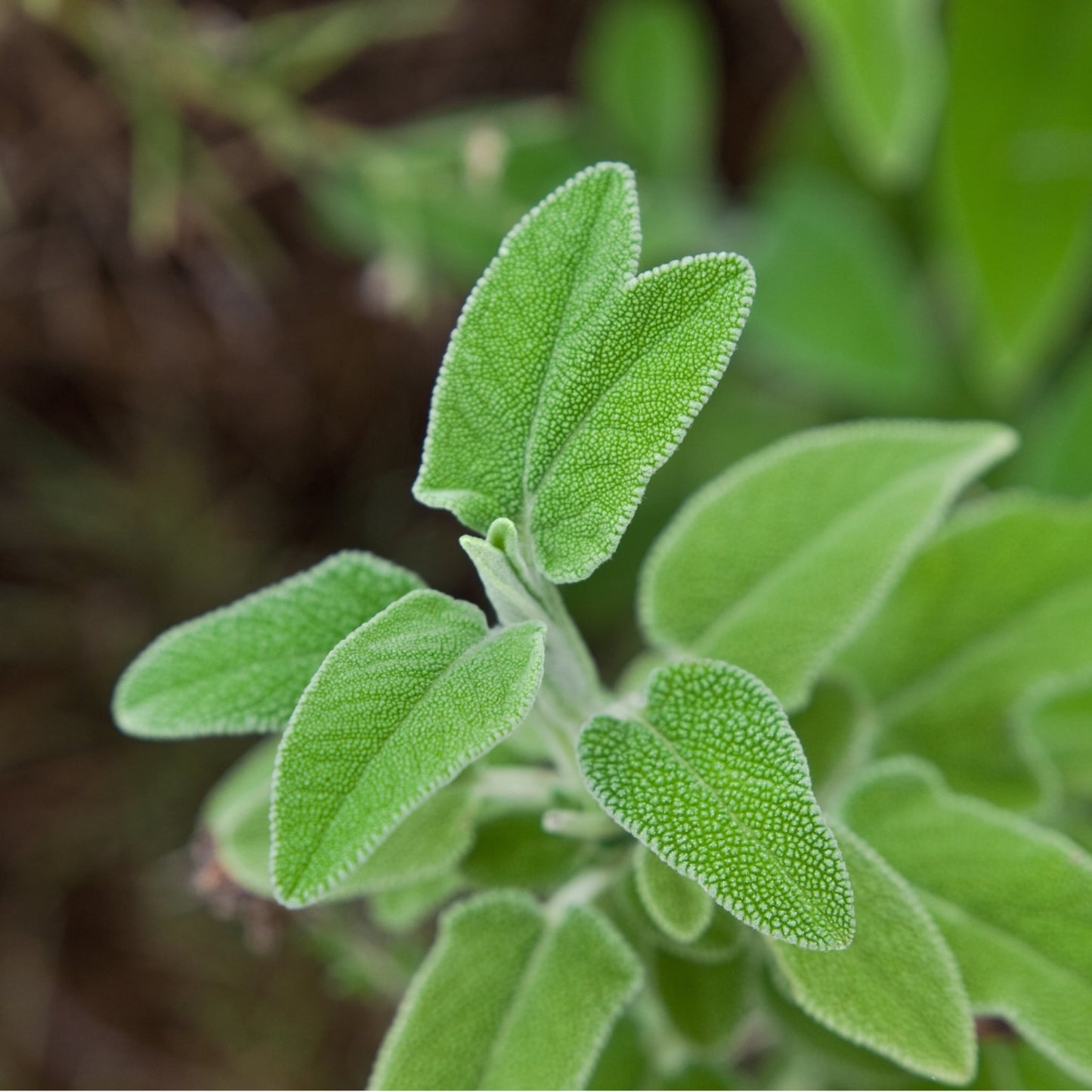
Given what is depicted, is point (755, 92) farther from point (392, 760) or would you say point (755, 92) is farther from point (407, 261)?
point (392, 760)

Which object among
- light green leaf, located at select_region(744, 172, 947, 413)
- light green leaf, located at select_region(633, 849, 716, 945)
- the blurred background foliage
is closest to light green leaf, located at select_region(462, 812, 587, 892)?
light green leaf, located at select_region(633, 849, 716, 945)

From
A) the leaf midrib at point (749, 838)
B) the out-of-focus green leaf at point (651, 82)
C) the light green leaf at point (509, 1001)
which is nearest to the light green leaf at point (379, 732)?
the leaf midrib at point (749, 838)

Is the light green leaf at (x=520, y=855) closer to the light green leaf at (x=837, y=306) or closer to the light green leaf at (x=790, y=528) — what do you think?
the light green leaf at (x=790, y=528)

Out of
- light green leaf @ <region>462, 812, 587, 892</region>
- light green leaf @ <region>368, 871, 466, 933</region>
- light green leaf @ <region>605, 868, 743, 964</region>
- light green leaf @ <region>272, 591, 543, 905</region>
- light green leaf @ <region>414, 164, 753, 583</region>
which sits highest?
light green leaf @ <region>414, 164, 753, 583</region>

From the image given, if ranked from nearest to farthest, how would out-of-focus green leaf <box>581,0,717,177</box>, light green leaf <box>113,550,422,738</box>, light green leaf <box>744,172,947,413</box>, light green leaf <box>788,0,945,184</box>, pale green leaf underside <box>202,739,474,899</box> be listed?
light green leaf <box>113,550,422,738</box>, pale green leaf underside <box>202,739,474,899</box>, light green leaf <box>788,0,945,184</box>, light green leaf <box>744,172,947,413</box>, out-of-focus green leaf <box>581,0,717,177</box>

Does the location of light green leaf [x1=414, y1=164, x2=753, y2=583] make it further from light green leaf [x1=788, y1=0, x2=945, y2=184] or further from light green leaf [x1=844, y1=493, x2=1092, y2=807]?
light green leaf [x1=788, y1=0, x2=945, y2=184]

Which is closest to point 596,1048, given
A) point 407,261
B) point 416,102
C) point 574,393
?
point 574,393

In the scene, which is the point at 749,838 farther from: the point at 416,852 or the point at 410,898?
the point at 410,898
